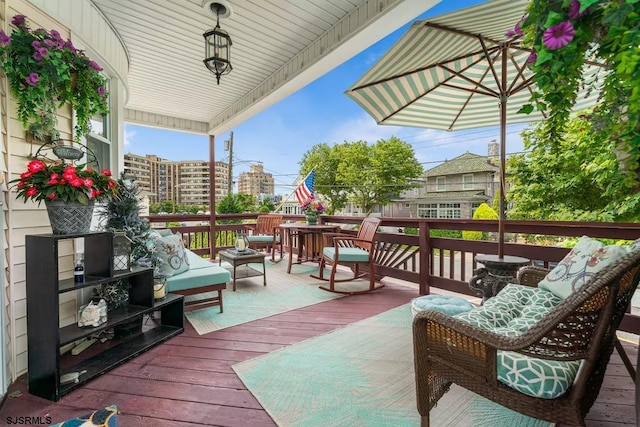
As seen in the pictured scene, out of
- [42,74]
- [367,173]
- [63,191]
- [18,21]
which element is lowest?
[63,191]

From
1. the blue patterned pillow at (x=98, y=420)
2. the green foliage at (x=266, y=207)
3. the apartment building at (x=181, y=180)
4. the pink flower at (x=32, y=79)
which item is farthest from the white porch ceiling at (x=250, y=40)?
the apartment building at (x=181, y=180)

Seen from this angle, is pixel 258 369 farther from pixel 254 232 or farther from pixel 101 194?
pixel 254 232

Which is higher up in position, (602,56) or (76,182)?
(602,56)

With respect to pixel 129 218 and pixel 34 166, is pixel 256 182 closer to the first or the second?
pixel 129 218

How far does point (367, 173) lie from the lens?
797 inches

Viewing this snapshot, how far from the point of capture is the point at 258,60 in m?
3.78

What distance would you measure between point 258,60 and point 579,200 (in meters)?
7.43

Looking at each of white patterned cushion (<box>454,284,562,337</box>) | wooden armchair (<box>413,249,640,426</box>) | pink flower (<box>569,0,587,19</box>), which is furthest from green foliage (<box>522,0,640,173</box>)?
white patterned cushion (<box>454,284,562,337</box>)

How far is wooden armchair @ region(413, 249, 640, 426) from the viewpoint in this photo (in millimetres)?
1012

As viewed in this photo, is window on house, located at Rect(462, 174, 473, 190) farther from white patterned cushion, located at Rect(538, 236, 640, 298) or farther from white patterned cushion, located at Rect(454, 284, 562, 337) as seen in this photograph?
white patterned cushion, located at Rect(454, 284, 562, 337)

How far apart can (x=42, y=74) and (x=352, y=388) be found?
2.73 metres

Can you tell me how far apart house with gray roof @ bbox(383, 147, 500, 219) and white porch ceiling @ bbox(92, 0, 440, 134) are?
56.1 ft

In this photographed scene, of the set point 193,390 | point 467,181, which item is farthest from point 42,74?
point 467,181

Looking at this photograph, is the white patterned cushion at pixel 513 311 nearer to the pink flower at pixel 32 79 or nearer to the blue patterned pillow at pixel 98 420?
the blue patterned pillow at pixel 98 420
